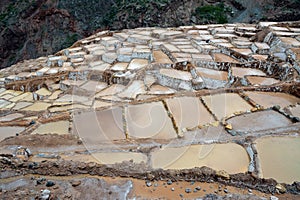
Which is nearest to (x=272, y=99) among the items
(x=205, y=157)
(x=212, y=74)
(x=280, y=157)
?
(x=212, y=74)

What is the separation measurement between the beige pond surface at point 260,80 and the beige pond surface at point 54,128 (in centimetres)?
350

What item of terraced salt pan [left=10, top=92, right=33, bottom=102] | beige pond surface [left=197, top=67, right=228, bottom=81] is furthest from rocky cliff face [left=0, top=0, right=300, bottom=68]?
terraced salt pan [left=10, top=92, right=33, bottom=102]

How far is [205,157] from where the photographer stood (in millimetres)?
2910

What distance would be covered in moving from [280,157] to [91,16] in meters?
19.1

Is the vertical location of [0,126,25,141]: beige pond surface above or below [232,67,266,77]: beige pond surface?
below

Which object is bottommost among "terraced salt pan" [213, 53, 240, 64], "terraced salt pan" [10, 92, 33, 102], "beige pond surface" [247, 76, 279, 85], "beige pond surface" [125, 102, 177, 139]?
"terraced salt pan" [10, 92, 33, 102]

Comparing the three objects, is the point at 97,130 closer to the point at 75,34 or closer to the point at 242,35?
the point at 242,35

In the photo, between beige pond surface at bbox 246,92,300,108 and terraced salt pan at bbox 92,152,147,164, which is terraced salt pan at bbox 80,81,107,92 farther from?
beige pond surface at bbox 246,92,300,108

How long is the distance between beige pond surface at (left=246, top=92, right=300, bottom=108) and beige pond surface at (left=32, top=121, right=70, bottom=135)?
295 cm

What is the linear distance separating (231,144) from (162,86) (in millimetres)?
2361

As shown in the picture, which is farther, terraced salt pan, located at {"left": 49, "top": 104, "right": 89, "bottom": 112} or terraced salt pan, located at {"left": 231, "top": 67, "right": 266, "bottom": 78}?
terraced salt pan, located at {"left": 231, "top": 67, "right": 266, "bottom": 78}

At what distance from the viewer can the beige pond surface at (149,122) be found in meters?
3.43

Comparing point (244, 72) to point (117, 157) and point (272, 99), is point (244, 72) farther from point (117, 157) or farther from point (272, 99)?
point (117, 157)

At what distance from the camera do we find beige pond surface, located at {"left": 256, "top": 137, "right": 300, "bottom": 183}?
8.57 ft
